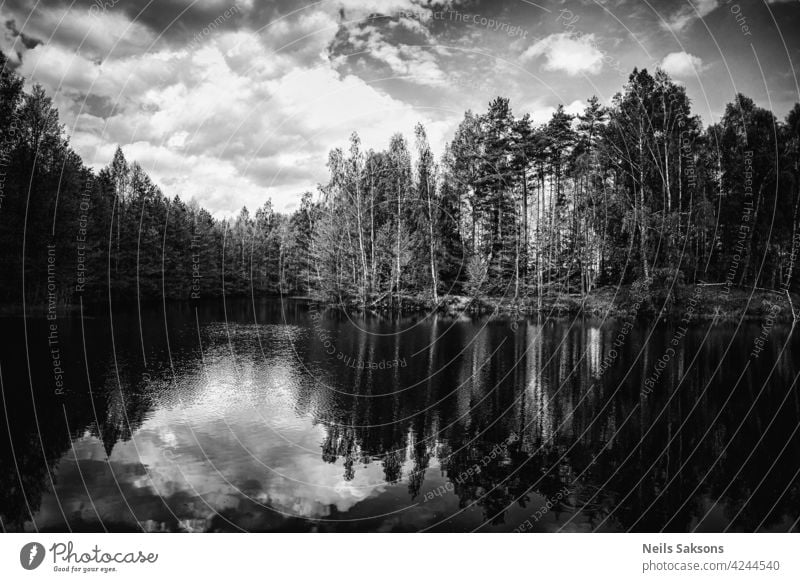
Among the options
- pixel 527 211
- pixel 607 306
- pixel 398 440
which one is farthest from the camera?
pixel 527 211

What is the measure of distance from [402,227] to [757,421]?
35809 millimetres

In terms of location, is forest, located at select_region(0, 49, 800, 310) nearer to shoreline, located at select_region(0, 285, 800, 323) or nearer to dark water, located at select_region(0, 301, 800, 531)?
shoreline, located at select_region(0, 285, 800, 323)

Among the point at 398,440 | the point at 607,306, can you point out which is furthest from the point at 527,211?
the point at 398,440

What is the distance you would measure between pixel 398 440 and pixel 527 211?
4102 cm

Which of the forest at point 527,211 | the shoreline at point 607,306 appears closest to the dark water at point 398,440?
the shoreline at point 607,306

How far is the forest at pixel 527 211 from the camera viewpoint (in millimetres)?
34844

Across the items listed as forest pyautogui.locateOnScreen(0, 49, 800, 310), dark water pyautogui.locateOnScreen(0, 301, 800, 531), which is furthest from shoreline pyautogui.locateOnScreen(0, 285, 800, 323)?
dark water pyautogui.locateOnScreen(0, 301, 800, 531)

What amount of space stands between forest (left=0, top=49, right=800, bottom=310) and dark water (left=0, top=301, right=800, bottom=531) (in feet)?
52.3

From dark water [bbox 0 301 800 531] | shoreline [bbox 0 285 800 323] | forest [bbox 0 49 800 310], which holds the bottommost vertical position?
dark water [bbox 0 301 800 531]

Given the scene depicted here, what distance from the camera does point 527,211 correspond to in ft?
157

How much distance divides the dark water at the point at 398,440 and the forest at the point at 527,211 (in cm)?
1595

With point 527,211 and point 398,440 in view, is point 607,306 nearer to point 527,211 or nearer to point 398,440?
point 527,211

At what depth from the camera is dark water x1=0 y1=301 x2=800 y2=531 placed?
8.18 metres
